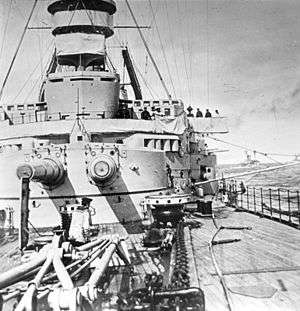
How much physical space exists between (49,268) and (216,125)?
567 inches

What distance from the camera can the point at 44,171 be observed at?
7.80m

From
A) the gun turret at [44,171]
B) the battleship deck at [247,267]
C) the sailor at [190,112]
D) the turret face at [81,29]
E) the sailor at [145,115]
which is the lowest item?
the battleship deck at [247,267]

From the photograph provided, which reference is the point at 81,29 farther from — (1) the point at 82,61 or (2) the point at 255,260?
(2) the point at 255,260

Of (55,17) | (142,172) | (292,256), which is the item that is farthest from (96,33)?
(292,256)

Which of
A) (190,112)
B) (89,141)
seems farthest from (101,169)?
(190,112)

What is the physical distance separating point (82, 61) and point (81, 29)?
3.58ft

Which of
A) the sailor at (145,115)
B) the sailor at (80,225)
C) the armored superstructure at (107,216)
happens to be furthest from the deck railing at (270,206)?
the sailor at (80,225)

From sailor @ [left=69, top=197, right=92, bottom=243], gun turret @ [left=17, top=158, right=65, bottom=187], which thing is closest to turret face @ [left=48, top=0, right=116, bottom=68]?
gun turret @ [left=17, top=158, right=65, bottom=187]

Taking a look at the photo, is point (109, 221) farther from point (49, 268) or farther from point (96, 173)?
point (49, 268)

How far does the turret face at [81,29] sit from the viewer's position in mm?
12805

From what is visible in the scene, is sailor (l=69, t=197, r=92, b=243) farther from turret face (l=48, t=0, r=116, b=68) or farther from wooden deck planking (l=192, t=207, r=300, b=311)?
turret face (l=48, t=0, r=116, b=68)

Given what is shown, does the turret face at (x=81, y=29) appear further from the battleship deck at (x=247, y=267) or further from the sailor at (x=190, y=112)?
the battleship deck at (x=247, y=267)

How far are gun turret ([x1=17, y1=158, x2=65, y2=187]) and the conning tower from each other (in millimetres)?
2354

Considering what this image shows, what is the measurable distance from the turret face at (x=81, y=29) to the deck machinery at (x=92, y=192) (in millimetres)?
34
